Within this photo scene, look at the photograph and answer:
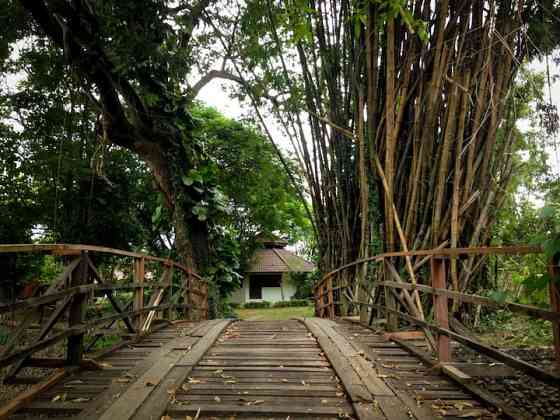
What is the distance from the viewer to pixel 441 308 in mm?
2584

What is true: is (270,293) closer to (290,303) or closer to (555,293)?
(290,303)

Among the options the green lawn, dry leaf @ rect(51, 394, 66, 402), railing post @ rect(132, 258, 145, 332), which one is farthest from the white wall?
dry leaf @ rect(51, 394, 66, 402)

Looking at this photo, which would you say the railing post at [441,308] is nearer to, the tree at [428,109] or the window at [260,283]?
the tree at [428,109]

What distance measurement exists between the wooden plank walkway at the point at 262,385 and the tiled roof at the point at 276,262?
611 inches

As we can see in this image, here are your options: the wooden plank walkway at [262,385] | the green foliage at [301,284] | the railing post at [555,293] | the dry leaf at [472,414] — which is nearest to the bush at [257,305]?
the green foliage at [301,284]

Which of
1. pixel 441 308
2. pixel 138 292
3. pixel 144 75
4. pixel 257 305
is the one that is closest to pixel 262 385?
pixel 441 308

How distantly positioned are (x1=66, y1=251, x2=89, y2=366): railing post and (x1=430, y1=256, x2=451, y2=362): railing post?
2.35 m

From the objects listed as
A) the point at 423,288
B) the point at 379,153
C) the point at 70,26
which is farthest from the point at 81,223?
the point at 423,288

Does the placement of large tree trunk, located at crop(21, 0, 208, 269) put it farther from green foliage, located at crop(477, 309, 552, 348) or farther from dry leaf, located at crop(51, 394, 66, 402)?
green foliage, located at crop(477, 309, 552, 348)

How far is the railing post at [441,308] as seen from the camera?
2.52 m

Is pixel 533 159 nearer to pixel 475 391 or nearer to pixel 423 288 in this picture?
pixel 423 288

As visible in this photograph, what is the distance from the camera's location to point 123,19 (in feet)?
10.6

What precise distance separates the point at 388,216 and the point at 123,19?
331 centimetres

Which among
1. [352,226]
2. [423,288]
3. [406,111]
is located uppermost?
[406,111]
